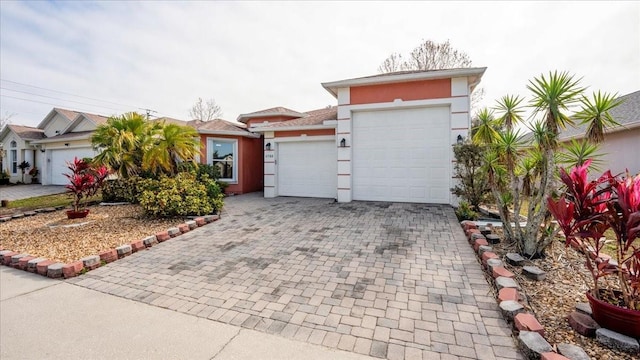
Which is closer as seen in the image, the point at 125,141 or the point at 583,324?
the point at 583,324

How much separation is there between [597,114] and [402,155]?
18.5 ft

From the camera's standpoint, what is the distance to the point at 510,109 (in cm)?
517

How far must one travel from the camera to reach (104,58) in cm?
1325

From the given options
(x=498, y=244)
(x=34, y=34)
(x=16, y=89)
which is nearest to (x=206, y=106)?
(x=16, y=89)

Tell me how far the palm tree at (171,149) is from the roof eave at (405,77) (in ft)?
16.4

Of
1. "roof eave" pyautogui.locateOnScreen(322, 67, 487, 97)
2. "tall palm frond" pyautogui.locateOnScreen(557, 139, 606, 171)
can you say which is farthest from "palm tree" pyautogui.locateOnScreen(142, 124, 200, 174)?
"tall palm frond" pyautogui.locateOnScreen(557, 139, 606, 171)

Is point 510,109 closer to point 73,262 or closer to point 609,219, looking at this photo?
point 609,219

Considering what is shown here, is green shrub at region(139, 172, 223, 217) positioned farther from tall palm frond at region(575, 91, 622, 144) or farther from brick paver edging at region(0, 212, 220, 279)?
tall palm frond at region(575, 91, 622, 144)

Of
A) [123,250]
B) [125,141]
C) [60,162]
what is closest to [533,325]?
[123,250]

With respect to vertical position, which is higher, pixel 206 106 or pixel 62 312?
pixel 206 106

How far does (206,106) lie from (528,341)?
125ft

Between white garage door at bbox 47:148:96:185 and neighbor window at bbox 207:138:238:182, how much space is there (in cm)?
1068

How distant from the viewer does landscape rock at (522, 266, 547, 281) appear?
3.74 metres

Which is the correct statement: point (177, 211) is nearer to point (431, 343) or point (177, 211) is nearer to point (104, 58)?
point (431, 343)
